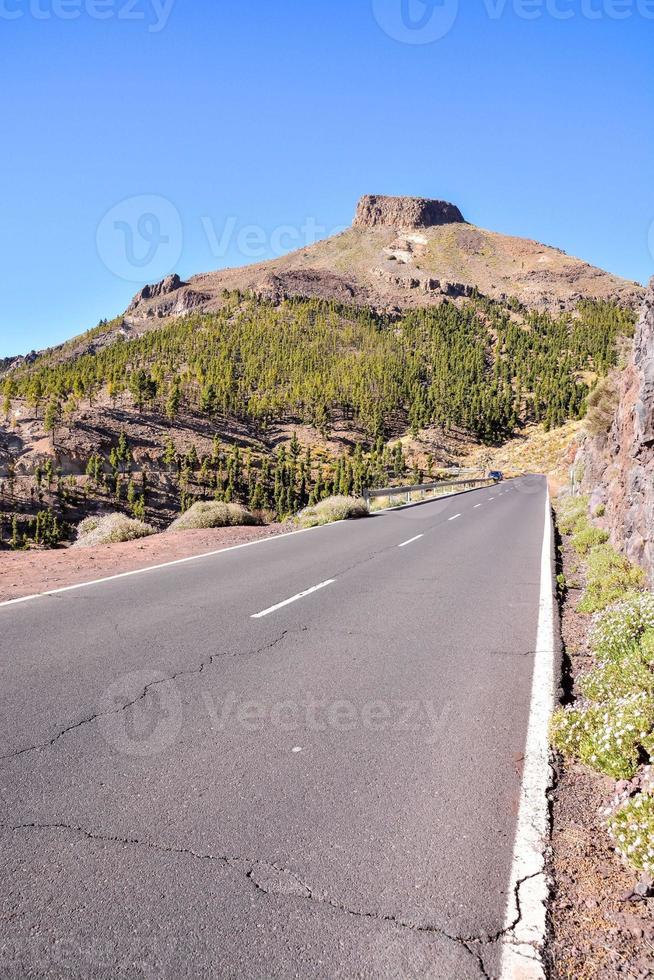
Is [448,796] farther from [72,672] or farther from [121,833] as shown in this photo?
[72,672]

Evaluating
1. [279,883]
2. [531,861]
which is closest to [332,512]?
[531,861]

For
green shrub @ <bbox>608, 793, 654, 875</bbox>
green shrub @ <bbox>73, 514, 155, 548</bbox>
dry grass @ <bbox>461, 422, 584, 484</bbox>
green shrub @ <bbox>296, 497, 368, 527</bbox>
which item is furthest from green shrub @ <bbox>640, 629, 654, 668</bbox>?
dry grass @ <bbox>461, 422, 584, 484</bbox>

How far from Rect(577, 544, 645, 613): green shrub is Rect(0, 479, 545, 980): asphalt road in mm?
1119

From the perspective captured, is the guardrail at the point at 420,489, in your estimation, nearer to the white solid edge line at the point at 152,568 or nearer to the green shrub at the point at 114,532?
the white solid edge line at the point at 152,568

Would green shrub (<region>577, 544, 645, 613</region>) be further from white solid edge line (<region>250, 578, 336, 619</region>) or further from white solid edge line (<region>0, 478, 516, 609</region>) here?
white solid edge line (<region>0, 478, 516, 609</region>)

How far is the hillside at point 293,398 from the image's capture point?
50.1m

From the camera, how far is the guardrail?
25.1m

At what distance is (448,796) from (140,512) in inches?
1748

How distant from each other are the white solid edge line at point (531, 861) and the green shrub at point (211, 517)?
42.2ft

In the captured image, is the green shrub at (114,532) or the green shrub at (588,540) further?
the green shrub at (114,532)

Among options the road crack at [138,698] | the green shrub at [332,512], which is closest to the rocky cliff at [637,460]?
the road crack at [138,698]

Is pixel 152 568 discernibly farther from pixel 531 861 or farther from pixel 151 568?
pixel 531 861

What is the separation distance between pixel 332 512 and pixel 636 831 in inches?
683

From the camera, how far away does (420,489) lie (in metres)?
31.2
